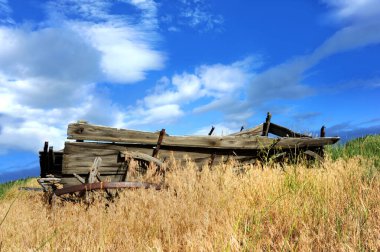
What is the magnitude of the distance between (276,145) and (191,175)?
10.3 feet

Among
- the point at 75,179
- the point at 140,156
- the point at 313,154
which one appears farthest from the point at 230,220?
the point at 313,154

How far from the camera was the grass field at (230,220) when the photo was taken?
361cm

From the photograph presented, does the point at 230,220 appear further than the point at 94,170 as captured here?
No

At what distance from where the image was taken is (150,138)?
25.6 ft

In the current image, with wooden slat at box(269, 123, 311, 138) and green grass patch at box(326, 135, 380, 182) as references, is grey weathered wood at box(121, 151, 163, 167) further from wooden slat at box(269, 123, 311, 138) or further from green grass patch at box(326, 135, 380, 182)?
wooden slat at box(269, 123, 311, 138)

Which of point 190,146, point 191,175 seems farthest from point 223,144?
point 191,175

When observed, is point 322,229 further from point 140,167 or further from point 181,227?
point 140,167

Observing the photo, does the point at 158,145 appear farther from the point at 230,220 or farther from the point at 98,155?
the point at 230,220

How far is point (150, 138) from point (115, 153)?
79 centimetres

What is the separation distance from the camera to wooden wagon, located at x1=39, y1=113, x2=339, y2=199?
7281 millimetres

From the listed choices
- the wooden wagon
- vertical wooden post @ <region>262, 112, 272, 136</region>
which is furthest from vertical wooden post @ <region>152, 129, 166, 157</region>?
vertical wooden post @ <region>262, 112, 272, 136</region>

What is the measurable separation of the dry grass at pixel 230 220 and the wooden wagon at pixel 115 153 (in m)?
0.60

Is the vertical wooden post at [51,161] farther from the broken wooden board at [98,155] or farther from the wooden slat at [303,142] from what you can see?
the wooden slat at [303,142]

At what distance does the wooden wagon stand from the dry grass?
0.60 meters
